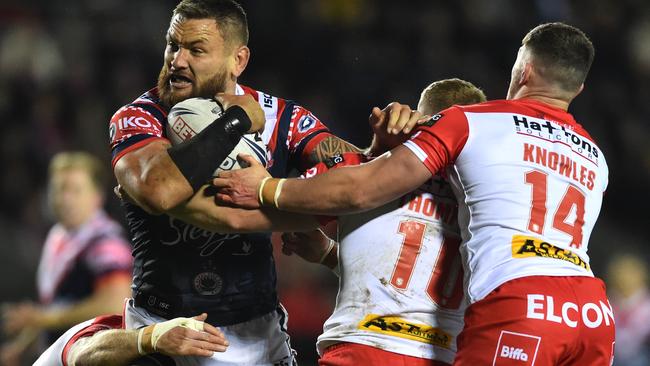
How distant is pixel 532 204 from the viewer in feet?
15.2

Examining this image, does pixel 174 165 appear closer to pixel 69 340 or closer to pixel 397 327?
pixel 397 327

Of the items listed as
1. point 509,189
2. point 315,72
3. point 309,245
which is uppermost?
point 315,72

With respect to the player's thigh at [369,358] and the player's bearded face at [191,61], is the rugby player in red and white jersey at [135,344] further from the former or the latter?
the player's bearded face at [191,61]

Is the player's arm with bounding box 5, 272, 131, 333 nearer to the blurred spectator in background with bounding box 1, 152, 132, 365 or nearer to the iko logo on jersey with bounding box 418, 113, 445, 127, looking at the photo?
the blurred spectator in background with bounding box 1, 152, 132, 365

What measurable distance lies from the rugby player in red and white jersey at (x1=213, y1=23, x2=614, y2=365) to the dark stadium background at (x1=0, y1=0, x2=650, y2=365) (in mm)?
7643

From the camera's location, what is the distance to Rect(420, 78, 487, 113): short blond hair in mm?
5203

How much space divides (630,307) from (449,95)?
29.8ft

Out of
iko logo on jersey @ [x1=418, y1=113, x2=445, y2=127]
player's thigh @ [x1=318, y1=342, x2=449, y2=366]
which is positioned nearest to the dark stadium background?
player's thigh @ [x1=318, y1=342, x2=449, y2=366]

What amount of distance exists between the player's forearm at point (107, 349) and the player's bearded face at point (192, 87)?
116 centimetres

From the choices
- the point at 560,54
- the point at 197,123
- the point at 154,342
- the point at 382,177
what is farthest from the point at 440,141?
the point at 154,342

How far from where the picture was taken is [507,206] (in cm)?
461

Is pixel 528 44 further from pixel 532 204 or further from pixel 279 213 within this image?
pixel 279 213

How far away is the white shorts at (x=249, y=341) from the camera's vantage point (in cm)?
527

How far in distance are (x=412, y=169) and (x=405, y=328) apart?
76cm
